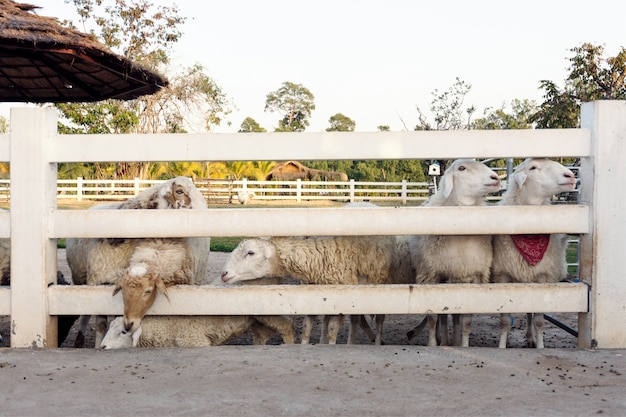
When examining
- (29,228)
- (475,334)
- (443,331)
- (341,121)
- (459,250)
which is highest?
(341,121)

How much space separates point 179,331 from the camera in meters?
4.98

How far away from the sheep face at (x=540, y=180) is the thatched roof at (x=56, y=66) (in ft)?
12.6

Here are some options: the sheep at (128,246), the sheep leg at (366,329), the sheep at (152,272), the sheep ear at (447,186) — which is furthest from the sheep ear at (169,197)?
the sheep ear at (447,186)

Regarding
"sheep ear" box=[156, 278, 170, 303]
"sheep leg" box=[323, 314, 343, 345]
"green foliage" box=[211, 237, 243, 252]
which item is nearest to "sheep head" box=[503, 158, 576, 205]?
"sheep leg" box=[323, 314, 343, 345]

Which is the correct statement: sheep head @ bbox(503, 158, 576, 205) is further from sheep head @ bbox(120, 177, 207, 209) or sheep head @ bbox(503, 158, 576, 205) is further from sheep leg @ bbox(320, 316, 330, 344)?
sheep head @ bbox(120, 177, 207, 209)

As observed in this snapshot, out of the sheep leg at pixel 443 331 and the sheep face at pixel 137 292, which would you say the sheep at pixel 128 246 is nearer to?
the sheep face at pixel 137 292

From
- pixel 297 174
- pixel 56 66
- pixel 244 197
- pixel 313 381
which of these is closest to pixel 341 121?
pixel 297 174

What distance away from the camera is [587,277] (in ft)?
15.1

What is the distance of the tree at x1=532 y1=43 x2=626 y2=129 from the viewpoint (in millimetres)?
26547

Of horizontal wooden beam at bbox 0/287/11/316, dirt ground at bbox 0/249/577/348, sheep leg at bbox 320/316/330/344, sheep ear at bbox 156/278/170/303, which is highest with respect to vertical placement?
sheep ear at bbox 156/278/170/303

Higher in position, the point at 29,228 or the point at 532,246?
the point at 29,228

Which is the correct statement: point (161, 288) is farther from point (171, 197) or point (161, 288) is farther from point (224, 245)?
point (224, 245)

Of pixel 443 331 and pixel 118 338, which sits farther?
pixel 443 331

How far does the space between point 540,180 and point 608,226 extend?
2.55 feet
